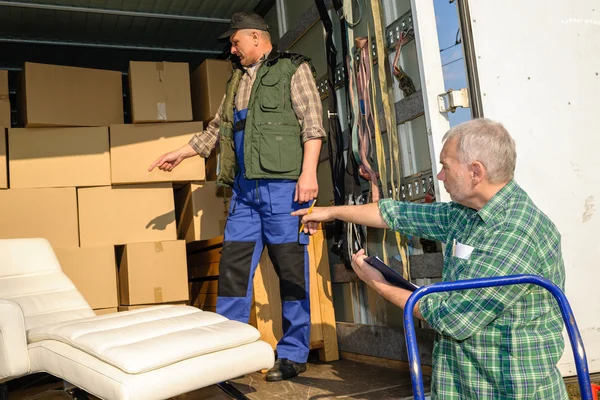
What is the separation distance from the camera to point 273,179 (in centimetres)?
303

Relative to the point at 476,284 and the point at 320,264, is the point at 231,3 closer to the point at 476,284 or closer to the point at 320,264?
the point at 320,264

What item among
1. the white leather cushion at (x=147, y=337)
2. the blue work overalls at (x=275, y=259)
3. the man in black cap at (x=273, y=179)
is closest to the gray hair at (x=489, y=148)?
the white leather cushion at (x=147, y=337)

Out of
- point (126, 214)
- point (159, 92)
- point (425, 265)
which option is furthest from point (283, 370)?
point (159, 92)

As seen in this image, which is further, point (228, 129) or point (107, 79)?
point (107, 79)

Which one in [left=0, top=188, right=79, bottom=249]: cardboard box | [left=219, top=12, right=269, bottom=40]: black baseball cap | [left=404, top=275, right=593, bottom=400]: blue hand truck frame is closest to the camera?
[left=404, top=275, right=593, bottom=400]: blue hand truck frame

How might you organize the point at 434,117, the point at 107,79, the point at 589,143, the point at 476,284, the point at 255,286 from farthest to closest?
the point at 107,79
the point at 255,286
the point at 589,143
the point at 434,117
the point at 476,284

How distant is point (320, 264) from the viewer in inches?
139

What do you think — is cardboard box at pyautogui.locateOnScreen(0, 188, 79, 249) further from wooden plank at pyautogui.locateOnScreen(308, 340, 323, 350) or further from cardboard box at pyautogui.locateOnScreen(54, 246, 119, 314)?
wooden plank at pyautogui.locateOnScreen(308, 340, 323, 350)

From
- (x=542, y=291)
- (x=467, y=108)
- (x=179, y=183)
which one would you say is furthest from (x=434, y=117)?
(x=179, y=183)

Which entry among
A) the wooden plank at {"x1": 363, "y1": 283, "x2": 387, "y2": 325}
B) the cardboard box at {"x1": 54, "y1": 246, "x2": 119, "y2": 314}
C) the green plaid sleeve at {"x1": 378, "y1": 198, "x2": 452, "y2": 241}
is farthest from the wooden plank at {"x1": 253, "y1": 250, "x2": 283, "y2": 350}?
the green plaid sleeve at {"x1": 378, "y1": 198, "x2": 452, "y2": 241}

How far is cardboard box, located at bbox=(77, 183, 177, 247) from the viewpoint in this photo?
4059mm

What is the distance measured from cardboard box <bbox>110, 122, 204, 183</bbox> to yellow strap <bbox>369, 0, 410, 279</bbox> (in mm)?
1651

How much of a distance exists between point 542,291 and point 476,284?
281 mm

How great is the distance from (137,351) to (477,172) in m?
1.07
